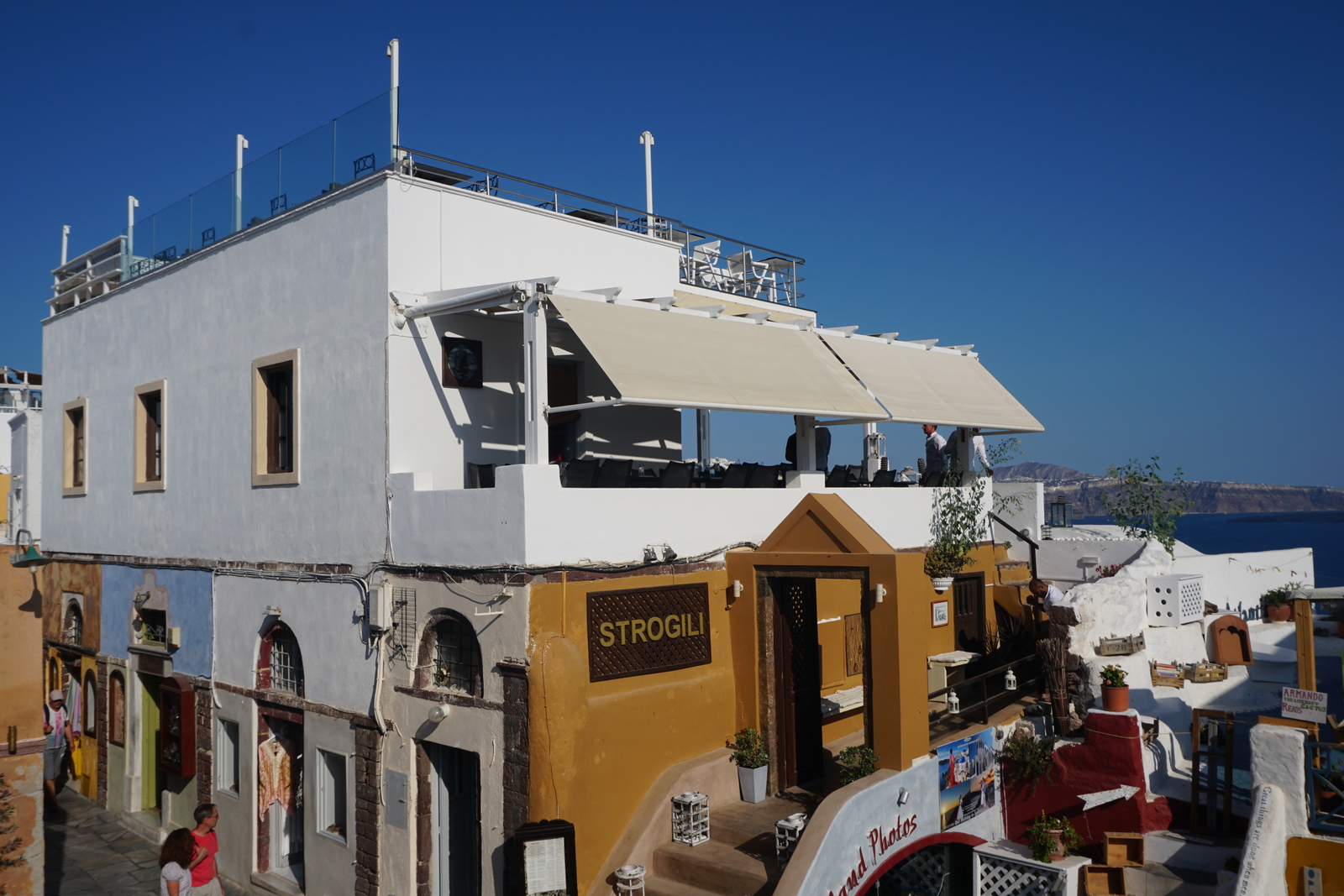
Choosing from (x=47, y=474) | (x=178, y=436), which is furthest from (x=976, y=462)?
(x=47, y=474)

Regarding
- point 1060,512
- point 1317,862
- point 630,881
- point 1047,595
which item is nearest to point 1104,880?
point 1317,862

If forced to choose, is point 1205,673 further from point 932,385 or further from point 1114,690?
point 932,385

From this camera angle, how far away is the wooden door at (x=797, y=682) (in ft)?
36.8

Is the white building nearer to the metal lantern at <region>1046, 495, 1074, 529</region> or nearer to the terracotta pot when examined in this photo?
the terracotta pot

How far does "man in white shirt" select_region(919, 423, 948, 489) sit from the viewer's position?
16156mm

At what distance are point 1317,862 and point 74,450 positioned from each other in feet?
68.1

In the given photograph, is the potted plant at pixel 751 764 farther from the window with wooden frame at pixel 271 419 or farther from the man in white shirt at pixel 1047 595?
the window with wooden frame at pixel 271 419

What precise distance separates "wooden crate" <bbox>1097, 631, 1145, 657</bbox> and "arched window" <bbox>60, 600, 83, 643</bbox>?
18168 mm

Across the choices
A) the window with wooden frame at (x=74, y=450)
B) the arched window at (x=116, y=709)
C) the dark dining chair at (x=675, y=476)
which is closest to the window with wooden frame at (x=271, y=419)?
the dark dining chair at (x=675, y=476)

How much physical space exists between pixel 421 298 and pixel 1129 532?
14285 mm

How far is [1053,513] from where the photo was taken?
22.4 meters

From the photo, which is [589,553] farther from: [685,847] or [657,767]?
[685,847]

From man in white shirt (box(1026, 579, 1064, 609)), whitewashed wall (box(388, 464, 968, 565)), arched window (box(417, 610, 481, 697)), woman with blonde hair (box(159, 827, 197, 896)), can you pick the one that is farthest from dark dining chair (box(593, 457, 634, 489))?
man in white shirt (box(1026, 579, 1064, 609))

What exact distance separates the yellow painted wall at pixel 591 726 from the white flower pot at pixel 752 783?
0.52 meters
